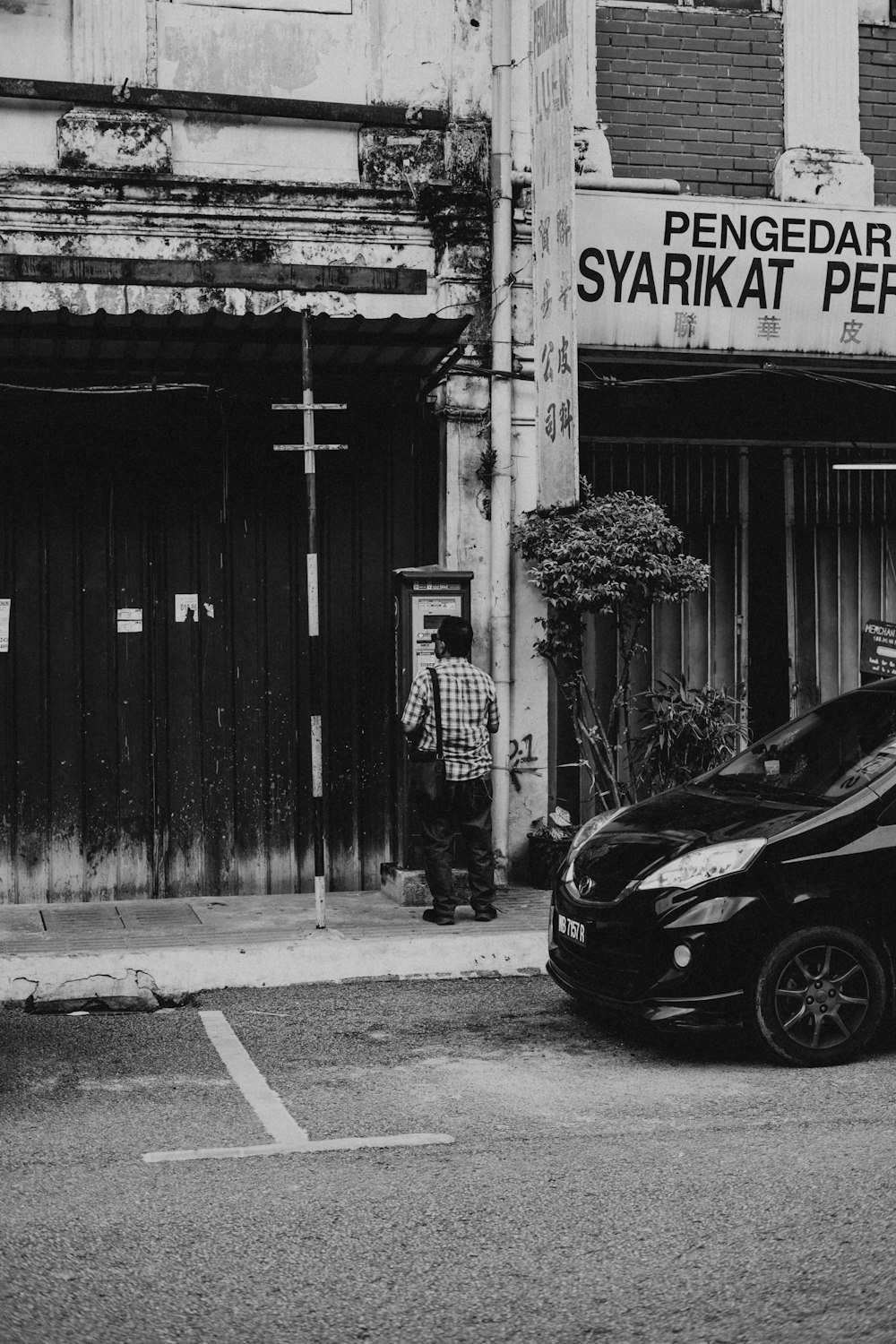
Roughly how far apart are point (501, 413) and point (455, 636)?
90.5 inches

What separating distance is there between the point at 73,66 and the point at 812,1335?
941cm

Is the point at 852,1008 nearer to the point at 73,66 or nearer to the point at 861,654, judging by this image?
the point at 861,654

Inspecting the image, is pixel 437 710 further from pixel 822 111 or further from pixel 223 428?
pixel 822 111

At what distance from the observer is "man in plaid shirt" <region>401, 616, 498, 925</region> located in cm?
952

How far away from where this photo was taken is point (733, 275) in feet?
38.0

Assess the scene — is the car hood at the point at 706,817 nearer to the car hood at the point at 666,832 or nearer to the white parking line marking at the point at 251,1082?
the car hood at the point at 666,832

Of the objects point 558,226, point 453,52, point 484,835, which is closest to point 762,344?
point 558,226

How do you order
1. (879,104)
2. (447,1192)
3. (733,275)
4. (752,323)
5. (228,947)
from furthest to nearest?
1. (879,104)
2. (752,323)
3. (733,275)
4. (228,947)
5. (447,1192)

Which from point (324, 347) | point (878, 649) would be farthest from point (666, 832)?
point (878, 649)

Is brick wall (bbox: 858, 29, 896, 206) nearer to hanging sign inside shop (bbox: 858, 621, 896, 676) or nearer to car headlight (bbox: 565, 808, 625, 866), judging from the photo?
hanging sign inside shop (bbox: 858, 621, 896, 676)

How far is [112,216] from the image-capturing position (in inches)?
411

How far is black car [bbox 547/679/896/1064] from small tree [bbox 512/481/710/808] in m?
3.11

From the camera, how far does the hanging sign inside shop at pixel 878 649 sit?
12016 millimetres

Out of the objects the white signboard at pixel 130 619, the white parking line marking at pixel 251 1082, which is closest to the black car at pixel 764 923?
the white parking line marking at pixel 251 1082
